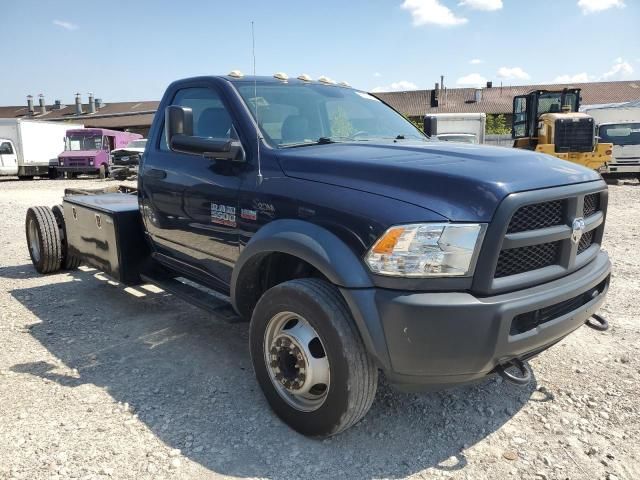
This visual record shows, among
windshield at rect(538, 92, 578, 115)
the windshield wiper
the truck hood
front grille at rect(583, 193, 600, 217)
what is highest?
windshield at rect(538, 92, 578, 115)

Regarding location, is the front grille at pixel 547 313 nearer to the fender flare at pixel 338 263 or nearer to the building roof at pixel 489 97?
the fender flare at pixel 338 263

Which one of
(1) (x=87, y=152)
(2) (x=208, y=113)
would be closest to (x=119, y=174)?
(1) (x=87, y=152)

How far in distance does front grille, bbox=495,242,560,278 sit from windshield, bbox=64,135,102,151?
25462 millimetres

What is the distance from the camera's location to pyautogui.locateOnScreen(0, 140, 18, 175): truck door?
23.4m

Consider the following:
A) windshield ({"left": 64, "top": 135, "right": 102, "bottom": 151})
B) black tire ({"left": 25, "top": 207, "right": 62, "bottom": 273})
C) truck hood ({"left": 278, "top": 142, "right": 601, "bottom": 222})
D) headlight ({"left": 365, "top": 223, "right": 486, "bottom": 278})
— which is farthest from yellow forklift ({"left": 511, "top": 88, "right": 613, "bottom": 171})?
windshield ({"left": 64, "top": 135, "right": 102, "bottom": 151})

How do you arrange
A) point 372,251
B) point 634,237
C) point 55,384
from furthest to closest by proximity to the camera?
1. point 634,237
2. point 55,384
3. point 372,251

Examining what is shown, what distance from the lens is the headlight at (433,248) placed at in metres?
2.28

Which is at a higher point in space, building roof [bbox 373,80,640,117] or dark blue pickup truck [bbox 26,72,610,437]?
building roof [bbox 373,80,640,117]

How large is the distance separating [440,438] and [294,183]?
1.59 meters

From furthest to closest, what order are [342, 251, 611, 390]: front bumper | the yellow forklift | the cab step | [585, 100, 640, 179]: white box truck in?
[585, 100, 640, 179]: white box truck
the yellow forklift
the cab step
[342, 251, 611, 390]: front bumper

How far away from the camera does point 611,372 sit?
11.6ft

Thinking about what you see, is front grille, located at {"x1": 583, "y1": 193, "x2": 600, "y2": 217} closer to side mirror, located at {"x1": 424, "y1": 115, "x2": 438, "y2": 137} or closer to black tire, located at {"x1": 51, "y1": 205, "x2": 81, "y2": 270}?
side mirror, located at {"x1": 424, "y1": 115, "x2": 438, "y2": 137}

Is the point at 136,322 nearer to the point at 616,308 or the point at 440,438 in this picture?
the point at 440,438

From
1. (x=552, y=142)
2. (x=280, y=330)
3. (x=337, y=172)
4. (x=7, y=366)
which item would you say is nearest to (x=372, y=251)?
(x=337, y=172)
